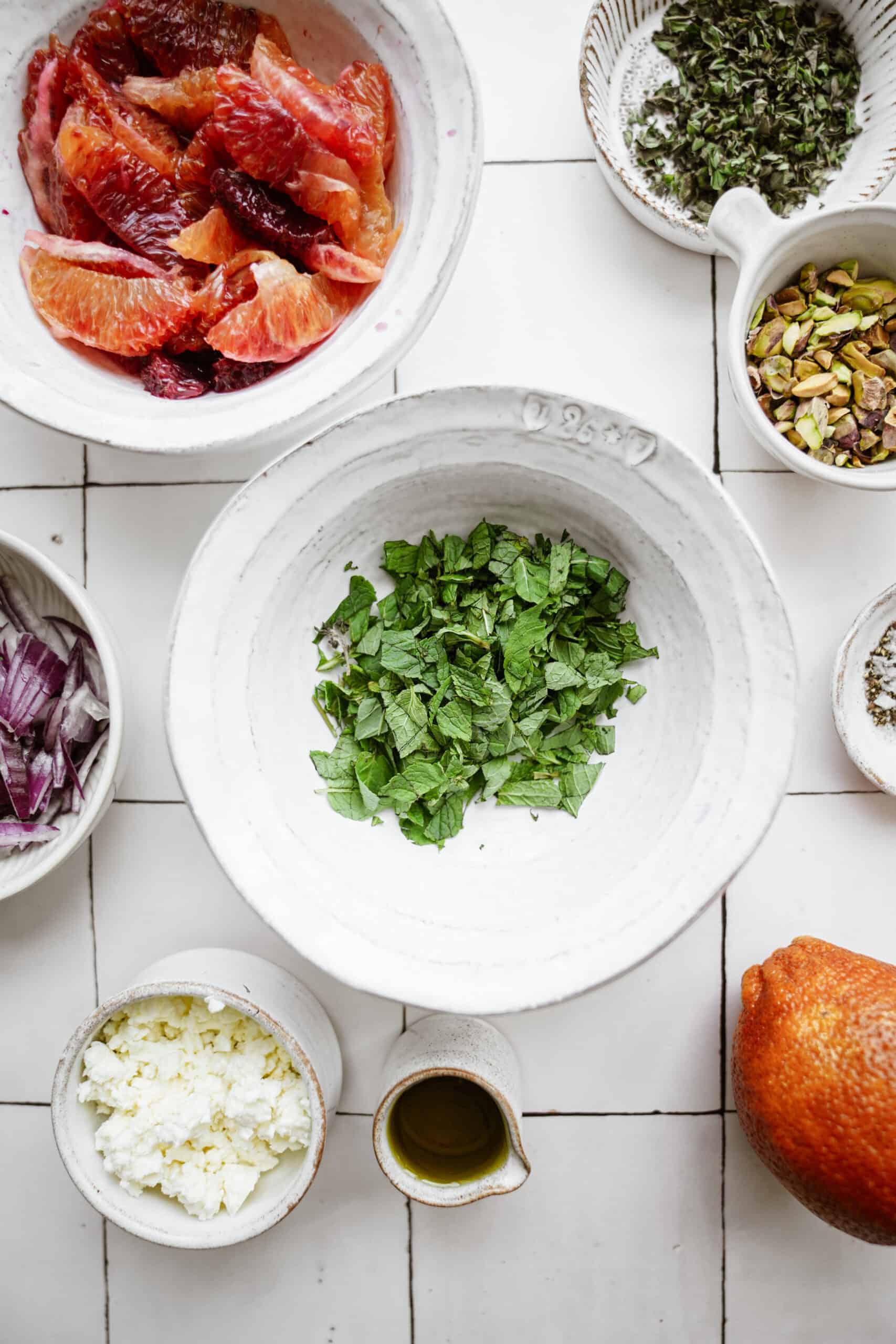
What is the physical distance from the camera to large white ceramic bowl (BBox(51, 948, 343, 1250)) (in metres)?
0.92

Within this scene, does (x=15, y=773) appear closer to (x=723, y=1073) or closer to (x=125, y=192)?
(x=125, y=192)

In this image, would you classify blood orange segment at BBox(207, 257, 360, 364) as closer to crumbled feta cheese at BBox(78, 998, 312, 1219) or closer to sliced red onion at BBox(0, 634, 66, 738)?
sliced red onion at BBox(0, 634, 66, 738)

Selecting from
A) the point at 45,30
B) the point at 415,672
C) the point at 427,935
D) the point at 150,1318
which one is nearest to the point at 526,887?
the point at 427,935

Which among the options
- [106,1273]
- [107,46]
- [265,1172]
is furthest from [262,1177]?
[107,46]

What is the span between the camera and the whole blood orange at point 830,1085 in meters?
0.88

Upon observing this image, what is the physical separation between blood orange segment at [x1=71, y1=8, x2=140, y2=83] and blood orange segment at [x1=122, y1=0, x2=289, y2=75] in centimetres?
1

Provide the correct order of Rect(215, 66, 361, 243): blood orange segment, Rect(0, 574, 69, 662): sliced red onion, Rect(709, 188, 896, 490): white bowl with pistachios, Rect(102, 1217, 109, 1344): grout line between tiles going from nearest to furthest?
Rect(215, 66, 361, 243): blood orange segment < Rect(709, 188, 896, 490): white bowl with pistachios < Rect(0, 574, 69, 662): sliced red onion < Rect(102, 1217, 109, 1344): grout line between tiles

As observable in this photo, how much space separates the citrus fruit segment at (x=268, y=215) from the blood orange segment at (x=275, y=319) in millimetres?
27

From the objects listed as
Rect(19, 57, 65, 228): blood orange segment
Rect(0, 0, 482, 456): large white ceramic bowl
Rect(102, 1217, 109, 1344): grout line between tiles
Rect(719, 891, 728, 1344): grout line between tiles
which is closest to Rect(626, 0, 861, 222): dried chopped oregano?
Rect(0, 0, 482, 456): large white ceramic bowl

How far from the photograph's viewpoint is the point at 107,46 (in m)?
0.89

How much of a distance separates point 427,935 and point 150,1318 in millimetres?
699

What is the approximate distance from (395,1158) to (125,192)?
1.01 metres

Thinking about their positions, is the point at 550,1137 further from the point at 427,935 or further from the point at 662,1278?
the point at 427,935

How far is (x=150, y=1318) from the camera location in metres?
1.14
